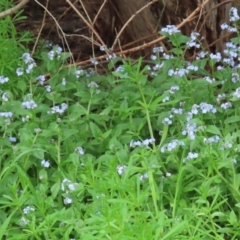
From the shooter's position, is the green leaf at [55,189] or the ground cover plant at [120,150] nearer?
the ground cover plant at [120,150]

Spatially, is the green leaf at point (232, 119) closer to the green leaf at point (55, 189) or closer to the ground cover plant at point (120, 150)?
the ground cover plant at point (120, 150)

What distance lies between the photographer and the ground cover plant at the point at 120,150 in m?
2.24

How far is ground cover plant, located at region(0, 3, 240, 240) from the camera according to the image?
2.24 m

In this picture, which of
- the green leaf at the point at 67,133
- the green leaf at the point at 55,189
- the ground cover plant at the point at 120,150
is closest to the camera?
the ground cover plant at the point at 120,150

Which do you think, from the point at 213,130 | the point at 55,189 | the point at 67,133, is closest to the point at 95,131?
the point at 67,133

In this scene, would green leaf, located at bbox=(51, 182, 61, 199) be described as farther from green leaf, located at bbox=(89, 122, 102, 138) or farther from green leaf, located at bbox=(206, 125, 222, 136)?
green leaf, located at bbox=(206, 125, 222, 136)

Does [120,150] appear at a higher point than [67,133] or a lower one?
lower

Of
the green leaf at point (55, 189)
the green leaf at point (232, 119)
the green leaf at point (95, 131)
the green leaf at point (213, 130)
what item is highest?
the green leaf at point (55, 189)

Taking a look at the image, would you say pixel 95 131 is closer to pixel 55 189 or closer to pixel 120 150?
pixel 120 150

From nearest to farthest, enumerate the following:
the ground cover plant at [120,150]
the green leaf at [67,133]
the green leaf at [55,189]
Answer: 1. the ground cover plant at [120,150]
2. the green leaf at [55,189]
3. the green leaf at [67,133]

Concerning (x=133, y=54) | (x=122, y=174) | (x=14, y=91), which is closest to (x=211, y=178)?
(x=122, y=174)

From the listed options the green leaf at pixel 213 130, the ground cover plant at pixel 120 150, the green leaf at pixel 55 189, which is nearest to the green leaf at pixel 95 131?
the ground cover plant at pixel 120 150

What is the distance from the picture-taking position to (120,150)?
8.66 feet

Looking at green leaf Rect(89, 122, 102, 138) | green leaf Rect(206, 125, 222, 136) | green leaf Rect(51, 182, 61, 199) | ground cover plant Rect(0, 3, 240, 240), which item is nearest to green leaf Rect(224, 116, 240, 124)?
ground cover plant Rect(0, 3, 240, 240)
